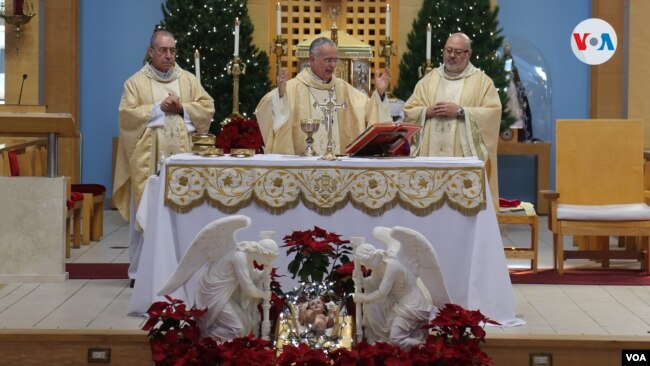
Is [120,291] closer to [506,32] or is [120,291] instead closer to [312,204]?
[312,204]

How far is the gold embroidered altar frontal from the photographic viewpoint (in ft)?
22.9

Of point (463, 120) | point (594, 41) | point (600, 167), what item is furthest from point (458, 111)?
point (594, 41)

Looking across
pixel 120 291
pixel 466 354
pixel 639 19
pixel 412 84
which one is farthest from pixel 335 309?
pixel 639 19

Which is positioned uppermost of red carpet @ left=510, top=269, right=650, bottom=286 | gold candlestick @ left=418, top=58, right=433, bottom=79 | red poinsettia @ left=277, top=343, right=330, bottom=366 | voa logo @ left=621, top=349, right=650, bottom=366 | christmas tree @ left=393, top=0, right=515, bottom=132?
christmas tree @ left=393, top=0, right=515, bottom=132

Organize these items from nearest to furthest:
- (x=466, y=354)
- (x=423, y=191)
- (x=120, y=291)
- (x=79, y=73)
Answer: (x=466, y=354) → (x=423, y=191) → (x=120, y=291) → (x=79, y=73)

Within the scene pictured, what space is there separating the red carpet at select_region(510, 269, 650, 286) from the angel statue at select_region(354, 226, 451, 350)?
278 centimetres

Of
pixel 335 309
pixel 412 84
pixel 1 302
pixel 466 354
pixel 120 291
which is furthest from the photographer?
pixel 412 84

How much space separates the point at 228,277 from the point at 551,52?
28.7ft

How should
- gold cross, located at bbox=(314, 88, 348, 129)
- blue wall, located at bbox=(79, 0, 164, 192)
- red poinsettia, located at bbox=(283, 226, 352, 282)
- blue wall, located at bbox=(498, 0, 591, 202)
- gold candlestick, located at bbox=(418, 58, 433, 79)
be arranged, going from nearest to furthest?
red poinsettia, located at bbox=(283, 226, 352, 282) < gold cross, located at bbox=(314, 88, 348, 129) < gold candlestick, located at bbox=(418, 58, 433, 79) < blue wall, located at bbox=(79, 0, 164, 192) < blue wall, located at bbox=(498, 0, 591, 202)

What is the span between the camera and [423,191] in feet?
23.0

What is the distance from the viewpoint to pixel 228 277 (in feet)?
19.4

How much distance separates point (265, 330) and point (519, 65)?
28.4ft

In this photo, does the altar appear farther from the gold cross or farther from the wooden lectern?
the wooden lectern

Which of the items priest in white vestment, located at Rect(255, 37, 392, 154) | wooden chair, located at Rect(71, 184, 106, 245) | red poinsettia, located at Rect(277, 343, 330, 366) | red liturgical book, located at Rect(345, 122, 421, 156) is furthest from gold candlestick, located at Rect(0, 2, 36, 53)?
red poinsettia, located at Rect(277, 343, 330, 366)
